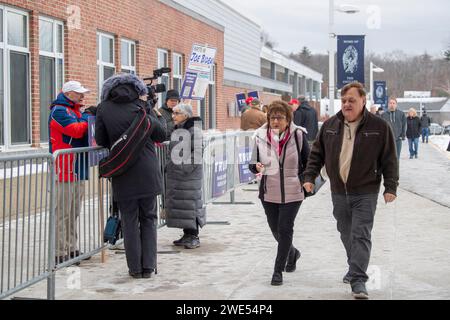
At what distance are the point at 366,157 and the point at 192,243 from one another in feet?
10.8

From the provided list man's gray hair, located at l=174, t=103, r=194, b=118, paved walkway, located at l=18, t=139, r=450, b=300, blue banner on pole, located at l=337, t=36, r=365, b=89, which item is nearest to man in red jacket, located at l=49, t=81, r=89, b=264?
paved walkway, located at l=18, t=139, r=450, b=300

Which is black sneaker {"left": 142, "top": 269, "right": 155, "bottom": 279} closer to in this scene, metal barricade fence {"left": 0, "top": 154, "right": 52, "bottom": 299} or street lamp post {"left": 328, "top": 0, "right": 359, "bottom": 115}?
metal barricade fence {"left": 0, "top": 154, "right": 52, "bottom": 299}

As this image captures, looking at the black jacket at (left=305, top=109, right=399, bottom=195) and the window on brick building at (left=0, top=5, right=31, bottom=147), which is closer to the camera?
the black jacket at (left=305, top=109, right=399, bottom=195)

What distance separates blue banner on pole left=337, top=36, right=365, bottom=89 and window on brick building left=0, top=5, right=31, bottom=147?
10.4 meters

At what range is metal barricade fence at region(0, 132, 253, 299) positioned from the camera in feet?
19.8

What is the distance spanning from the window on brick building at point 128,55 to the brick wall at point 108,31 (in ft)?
0.41

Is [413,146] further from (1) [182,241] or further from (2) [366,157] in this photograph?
(2) [366,157]

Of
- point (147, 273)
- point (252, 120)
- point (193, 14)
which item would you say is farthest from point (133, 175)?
point (193, 14)

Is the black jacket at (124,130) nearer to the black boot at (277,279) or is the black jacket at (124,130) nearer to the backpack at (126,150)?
the backpack at (126,150)

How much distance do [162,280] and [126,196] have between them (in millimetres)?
905

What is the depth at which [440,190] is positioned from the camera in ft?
54.7

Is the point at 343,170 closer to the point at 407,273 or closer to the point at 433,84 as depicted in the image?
the point at 407,273

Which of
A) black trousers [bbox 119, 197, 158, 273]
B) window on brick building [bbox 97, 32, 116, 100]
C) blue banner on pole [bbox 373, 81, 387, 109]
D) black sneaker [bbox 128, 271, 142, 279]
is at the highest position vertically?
blue banner on pole [bbox 373, 81, 387, 109]

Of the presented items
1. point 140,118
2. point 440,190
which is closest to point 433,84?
point 440,190
